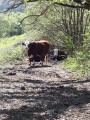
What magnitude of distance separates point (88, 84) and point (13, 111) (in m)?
5.19

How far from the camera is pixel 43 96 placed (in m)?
11.2

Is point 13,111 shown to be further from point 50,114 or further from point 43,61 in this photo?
point 43,61

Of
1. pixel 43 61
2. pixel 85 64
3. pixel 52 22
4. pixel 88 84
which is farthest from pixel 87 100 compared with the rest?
pixel 52 22

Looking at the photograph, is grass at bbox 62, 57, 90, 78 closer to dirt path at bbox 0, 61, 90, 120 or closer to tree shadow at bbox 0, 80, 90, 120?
dirt path at bbox 0, 61, 90, 120

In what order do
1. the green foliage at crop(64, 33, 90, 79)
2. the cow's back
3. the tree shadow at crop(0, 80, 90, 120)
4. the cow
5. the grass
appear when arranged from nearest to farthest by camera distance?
the tree shadow at crop(0, 80, 90, 120) < the green foliage at crop(64, 33, 90, 79) < the grass < the cow < the cow's back

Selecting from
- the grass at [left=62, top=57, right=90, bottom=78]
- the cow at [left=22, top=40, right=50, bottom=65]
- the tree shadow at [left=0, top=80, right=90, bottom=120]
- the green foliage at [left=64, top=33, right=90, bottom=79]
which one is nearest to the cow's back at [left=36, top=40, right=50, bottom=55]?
the cow at [left=22, top=40, right=50, bottom=65]

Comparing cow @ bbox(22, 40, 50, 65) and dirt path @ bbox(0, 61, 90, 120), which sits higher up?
cow @ bbox(22, 40, 50, 65)

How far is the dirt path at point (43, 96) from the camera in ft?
28.1

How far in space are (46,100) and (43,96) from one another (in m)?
0.76

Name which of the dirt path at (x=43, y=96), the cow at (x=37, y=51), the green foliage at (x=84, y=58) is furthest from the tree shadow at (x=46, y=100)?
the cow at (x=37, y=51)

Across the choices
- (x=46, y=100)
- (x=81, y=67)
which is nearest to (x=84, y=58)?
(x=81, y=67)

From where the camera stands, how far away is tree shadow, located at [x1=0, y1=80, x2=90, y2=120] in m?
8.55

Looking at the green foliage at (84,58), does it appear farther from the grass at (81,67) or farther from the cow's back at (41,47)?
the cow's back at (41,47)

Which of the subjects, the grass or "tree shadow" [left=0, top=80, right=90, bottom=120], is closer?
"tree shadow" [left=0, top=80, right=90, bottom=120]
